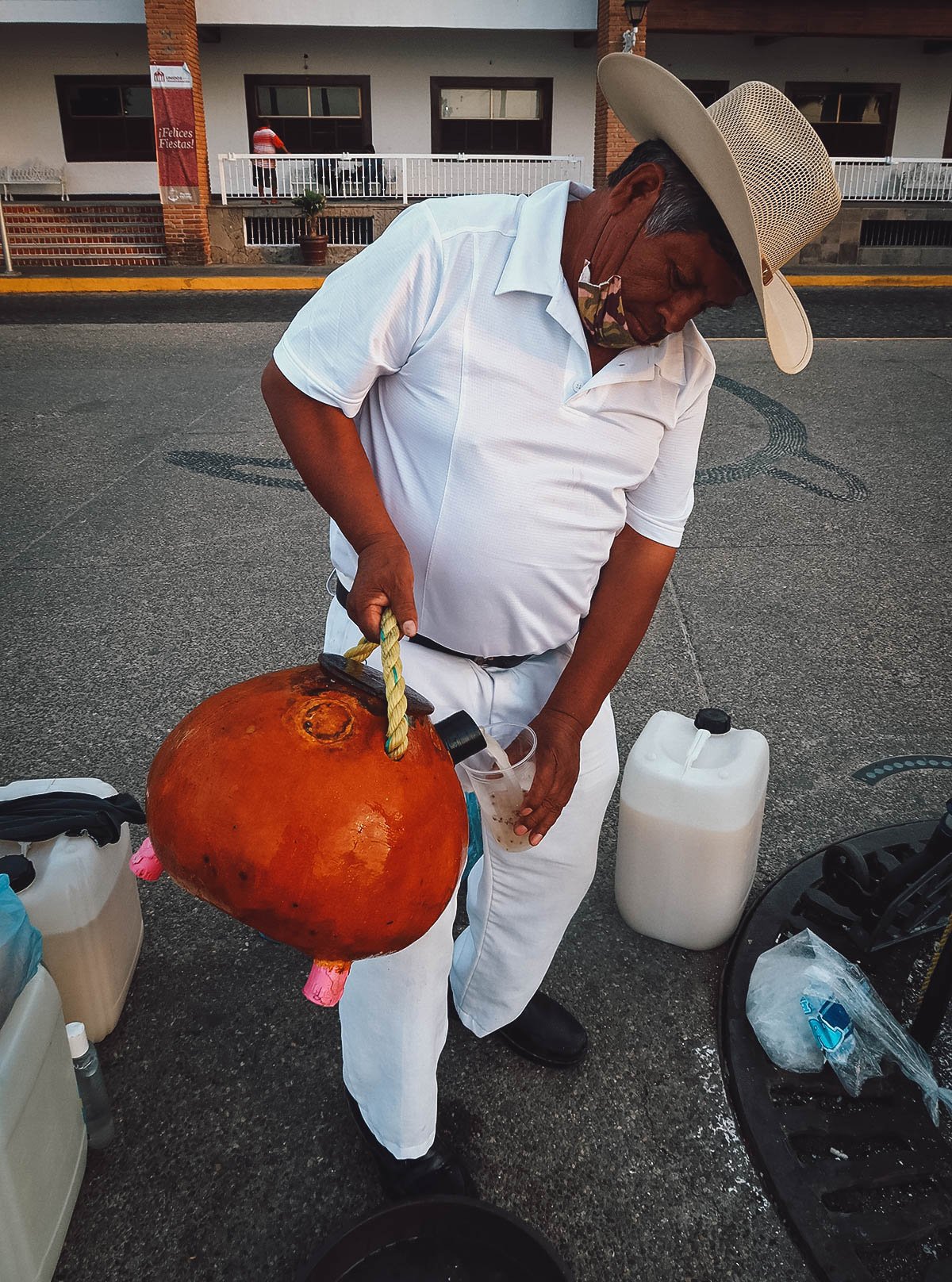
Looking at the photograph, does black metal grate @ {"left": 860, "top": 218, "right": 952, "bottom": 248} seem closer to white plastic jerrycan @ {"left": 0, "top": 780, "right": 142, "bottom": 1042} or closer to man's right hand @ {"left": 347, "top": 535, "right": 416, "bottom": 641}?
white plastic jerrycan @ {"left": 0, "top": 780, "right": 142, "bottom": 1042}

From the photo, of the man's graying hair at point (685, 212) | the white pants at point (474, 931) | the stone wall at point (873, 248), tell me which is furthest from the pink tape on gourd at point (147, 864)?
the stone wall at point (873, 248)

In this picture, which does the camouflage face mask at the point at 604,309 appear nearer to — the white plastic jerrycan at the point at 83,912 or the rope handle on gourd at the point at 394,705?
the rope handle on gourd at the point at 394,705

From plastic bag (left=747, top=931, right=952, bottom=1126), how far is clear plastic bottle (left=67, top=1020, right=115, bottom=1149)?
1343 mm

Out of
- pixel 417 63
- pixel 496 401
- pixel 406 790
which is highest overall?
pixel 417 63

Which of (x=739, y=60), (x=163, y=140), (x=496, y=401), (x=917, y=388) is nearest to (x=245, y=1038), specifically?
(x=496, y=401)

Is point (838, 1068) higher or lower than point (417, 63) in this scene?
lower

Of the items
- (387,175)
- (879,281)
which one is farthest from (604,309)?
(387,175)

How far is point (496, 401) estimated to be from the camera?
1.39 m

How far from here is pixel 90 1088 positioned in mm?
1755

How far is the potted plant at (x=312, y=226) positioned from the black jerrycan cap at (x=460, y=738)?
16.0 m

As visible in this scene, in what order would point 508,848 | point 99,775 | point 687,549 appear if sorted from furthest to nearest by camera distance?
point 687,549, point 99,775, point 508,848

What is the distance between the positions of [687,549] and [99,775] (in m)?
3.12

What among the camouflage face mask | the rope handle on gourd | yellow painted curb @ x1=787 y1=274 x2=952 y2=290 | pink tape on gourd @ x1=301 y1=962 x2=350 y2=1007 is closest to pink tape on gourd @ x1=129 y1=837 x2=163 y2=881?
pink tape on gourd @ x1=301 y1=962 x2=350 y2=1007

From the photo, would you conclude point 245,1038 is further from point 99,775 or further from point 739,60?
point 739,60
